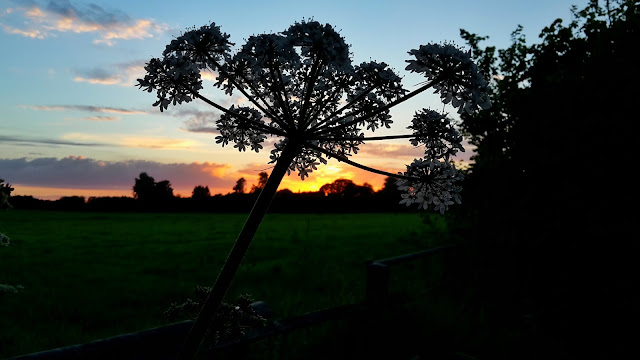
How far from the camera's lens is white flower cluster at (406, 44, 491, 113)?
6.42 ft

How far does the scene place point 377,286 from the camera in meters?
7.50

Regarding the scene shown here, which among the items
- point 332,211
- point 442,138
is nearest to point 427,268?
point 442,138

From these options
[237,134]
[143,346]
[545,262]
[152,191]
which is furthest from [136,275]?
[152,191]

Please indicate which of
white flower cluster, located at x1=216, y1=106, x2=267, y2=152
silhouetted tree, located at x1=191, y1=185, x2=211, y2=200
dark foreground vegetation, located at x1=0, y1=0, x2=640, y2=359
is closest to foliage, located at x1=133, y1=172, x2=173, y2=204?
silhouetted tree, located at x1=191, y1=185, x2=211, y2=200

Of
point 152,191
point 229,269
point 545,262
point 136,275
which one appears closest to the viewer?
point 229,269

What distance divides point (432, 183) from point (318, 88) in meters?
0.69

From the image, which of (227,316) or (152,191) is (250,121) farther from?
(152,191)

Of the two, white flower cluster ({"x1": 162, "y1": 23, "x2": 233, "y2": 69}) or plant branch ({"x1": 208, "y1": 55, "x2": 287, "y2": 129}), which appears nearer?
plant branch ({"x1": 208, "y1": 55, "x2": 287, "y2": 129})

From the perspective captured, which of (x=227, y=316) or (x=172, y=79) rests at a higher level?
(x=172, y=79)

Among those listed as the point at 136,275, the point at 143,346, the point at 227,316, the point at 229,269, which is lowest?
the point at 136,275

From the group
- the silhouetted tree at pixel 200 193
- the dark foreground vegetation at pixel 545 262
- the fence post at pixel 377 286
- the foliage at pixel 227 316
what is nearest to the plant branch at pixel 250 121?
the foliage at pixel 227 316

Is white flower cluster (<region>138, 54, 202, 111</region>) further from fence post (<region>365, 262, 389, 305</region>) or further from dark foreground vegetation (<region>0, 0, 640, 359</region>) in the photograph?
fence post (<region>365, 262, 389, 305</region>)

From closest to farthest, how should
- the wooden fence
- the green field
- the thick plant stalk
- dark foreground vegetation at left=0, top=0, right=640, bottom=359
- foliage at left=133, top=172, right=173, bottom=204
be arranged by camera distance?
1. the thick plant stalk
2. the wooden fence
3. dark foreground vegetation at left=0, top=0, right=640, bottom=359
4. the green field
5. foliage at left=133, top=172, right=173, bottom=204

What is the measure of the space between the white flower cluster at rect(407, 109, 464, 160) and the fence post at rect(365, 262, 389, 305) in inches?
216
